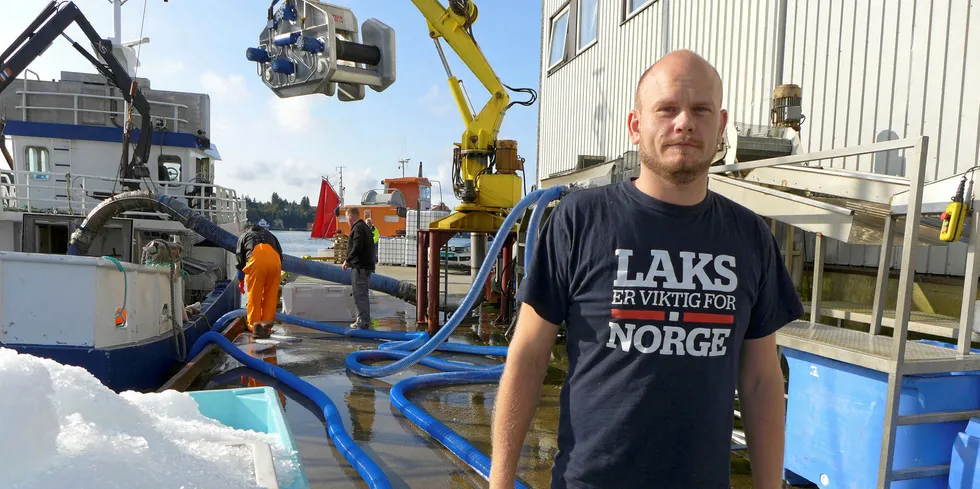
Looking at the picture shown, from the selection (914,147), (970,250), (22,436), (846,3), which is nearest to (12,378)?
(22,436)

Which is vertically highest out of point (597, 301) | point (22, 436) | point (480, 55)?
point (480, 55)

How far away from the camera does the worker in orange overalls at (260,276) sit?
774 centimetres

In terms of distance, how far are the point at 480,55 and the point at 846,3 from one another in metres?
5.52

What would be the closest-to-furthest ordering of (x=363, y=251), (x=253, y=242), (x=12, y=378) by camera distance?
(x=12, y=378)
(x=253, y=242)
(x=363, y=251)

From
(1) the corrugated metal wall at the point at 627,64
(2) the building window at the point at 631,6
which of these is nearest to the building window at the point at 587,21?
(1) the corrugated metal wall at the point at 627,64

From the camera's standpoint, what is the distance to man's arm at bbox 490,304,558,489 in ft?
5.02

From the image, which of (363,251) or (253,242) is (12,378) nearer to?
(253,242)

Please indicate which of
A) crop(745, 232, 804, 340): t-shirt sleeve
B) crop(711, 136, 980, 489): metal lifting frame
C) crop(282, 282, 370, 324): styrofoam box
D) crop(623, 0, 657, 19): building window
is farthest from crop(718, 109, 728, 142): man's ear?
crop(282, 282, 370, 324): styrofoam box

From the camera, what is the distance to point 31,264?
470 cm

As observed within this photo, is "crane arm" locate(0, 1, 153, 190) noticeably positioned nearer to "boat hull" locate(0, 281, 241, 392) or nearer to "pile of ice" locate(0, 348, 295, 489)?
"boat hull" locate(0, 281, 241, 392)

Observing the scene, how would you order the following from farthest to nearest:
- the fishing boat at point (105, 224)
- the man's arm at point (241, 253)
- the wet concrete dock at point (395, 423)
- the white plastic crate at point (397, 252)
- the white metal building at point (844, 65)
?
the white plastic crate at point (397, 252)
the man's arm at point (241, 253)
the fishing boat at point (105, 224)
the white metal building at point (844, 65)
the wet concrete dock at point (395, 423)

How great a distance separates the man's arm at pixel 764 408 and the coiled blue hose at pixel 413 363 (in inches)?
79.3

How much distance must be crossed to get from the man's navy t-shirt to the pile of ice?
3.45ft

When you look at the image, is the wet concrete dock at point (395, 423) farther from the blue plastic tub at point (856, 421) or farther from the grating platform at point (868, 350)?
the grating platform at point (868, 350)
